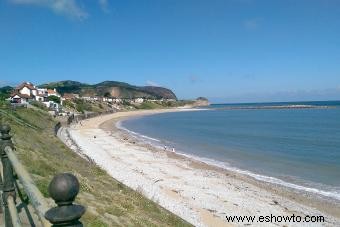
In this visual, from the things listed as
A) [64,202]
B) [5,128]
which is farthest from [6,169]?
[64,202]

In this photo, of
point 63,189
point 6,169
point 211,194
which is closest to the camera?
point 63,189

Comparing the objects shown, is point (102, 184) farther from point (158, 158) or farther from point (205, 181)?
point (158, 158)

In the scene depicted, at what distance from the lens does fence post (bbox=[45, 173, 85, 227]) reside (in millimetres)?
1923

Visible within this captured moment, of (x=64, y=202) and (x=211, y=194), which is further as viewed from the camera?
(x=211, y=194)

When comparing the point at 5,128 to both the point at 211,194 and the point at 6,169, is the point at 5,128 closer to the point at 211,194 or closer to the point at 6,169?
the point at 6,169

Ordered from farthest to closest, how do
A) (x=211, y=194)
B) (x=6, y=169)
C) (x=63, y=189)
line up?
(x=211, y=194), (x=6, y=169), (x=63, y=189)

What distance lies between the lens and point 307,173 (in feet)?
96.0

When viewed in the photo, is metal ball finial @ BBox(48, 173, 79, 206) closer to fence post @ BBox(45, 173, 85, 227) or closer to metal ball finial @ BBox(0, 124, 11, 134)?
fence post @ BBox(45, 173, 85, 227)

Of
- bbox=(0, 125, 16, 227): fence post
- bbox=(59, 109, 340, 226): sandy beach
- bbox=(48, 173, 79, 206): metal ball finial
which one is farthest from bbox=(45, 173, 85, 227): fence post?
bbox=(59, 109, 340, 226): sandy beach

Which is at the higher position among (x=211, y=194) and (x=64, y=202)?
(x=64, y=202)

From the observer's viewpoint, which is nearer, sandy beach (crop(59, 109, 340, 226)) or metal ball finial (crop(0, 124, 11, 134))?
metal ball finial (crop(0, 124, 11, 134))

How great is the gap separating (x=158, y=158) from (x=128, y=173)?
29.7ft

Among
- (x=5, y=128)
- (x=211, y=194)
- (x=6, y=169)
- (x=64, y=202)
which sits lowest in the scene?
(x=211, y=194)

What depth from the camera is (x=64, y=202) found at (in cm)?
195
